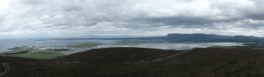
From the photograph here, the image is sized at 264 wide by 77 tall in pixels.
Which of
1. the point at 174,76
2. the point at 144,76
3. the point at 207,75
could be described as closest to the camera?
the point at 207,75

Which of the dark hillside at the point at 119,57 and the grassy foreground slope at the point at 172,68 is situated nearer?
the grassy foreground slope at the point at 172,68

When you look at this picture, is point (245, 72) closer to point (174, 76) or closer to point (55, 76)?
point (174, 76)

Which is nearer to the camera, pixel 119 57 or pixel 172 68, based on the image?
pixel 172 68

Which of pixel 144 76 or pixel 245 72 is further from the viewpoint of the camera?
pixel 144 76

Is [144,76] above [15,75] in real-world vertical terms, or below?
below

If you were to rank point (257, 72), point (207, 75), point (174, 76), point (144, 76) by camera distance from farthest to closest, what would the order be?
point (144, 76)
point (174, 76)
point (207, 75)
point (257, 72)

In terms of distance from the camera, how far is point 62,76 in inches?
639

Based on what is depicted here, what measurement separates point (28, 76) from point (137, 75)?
1269 cm

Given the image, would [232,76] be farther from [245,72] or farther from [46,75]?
[46,75]

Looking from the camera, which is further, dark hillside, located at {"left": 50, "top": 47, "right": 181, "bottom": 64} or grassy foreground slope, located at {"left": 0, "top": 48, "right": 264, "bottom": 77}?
dark hillside, located at {"left": 50, "top": 47, "right": 181, "bottom": 64}

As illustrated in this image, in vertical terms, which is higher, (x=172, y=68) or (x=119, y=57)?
(x=172, y=68)

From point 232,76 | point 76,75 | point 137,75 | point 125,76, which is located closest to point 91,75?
point 76,75

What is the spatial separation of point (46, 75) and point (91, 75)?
5.21 meters

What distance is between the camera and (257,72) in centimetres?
1220
